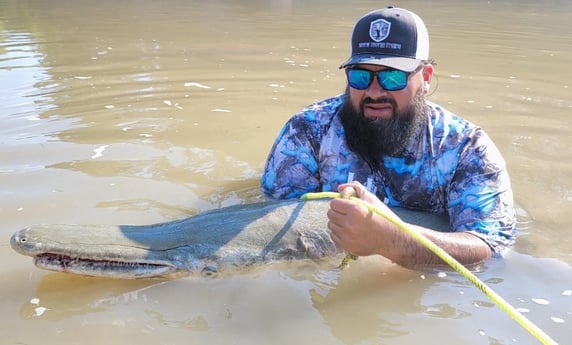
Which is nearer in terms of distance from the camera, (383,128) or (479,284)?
(479,284)

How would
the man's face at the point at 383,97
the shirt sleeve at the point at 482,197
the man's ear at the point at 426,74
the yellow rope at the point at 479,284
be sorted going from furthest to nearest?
the man's ear at the point at 426,74 → the man's face at the point at 383,97 → the shirt sleeve at the point at 482,197 → the yellow rope at the point at 479,284

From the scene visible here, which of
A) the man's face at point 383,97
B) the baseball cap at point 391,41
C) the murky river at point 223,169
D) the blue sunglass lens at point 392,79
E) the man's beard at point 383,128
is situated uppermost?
the baseball cap at point 391,41

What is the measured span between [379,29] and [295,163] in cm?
91

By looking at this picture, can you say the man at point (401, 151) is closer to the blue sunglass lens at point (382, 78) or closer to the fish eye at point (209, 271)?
the blue sunglass lens at point (382, 78)

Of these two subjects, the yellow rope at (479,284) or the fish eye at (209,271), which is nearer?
the yellow rope at (479,284)

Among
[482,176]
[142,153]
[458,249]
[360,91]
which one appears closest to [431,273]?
[458,249]

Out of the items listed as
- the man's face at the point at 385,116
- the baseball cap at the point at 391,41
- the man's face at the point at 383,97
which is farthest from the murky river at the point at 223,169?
the baseball cap at the point at 391,41

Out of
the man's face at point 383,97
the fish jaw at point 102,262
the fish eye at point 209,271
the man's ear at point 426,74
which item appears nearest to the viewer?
the fish jaw at point 102,262

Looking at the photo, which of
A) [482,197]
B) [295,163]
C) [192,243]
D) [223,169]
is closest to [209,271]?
[192,243]

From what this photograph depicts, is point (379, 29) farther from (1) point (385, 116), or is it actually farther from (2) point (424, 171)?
(2) point (424, 171)

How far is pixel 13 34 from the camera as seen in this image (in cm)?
1102

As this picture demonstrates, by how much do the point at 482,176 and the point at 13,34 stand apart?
10340mm

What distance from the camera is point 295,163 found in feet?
11.5

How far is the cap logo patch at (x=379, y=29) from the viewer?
3115 millimetres
